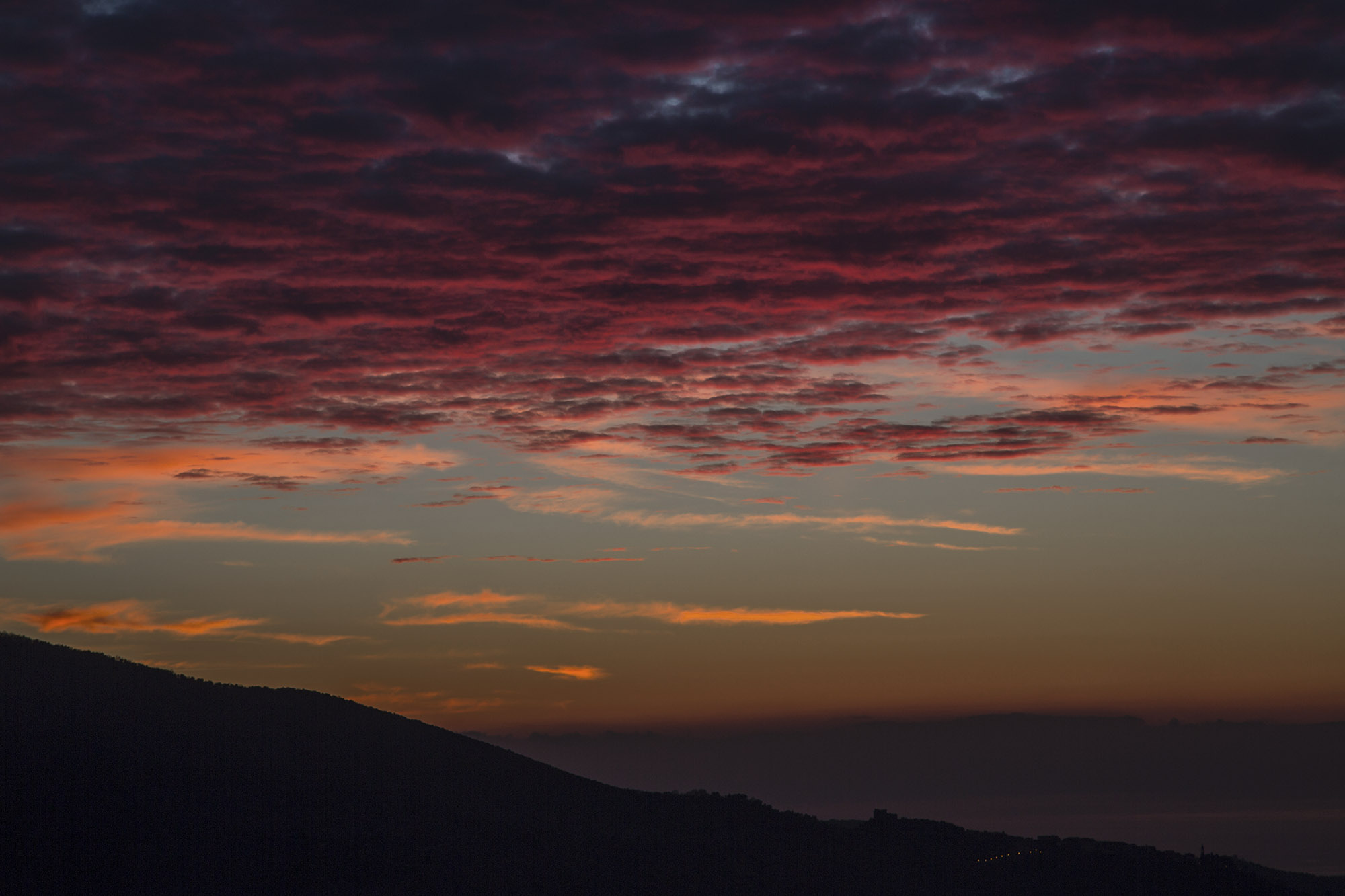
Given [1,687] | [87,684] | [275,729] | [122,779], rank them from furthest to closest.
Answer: [275,729]
[87,684]
[1,687]
[122,779]

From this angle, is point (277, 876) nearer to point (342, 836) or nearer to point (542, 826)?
point (342, 836)

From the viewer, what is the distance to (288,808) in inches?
5128

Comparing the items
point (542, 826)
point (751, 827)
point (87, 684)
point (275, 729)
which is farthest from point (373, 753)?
point (751, 827)

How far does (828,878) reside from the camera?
184500mm

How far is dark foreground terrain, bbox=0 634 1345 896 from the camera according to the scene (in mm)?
110250

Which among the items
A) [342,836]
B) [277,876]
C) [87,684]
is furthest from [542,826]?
[87,684]

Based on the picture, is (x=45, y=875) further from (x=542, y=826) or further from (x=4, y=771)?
(x=542, y=826)

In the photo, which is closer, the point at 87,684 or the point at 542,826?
the point at 87,684

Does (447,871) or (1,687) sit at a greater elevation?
(1,687)

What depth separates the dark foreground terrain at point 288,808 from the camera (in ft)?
362

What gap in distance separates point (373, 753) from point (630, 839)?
128ft

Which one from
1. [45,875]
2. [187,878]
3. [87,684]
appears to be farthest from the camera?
[87,684]

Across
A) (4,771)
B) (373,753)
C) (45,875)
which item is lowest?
(45,875)

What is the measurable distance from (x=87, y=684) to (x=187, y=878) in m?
45.1
